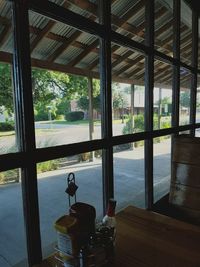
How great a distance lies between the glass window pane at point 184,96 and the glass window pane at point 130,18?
2.36 feet

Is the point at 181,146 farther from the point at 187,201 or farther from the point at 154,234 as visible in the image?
the point at 154,234

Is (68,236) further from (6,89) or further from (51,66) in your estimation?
(51,66)

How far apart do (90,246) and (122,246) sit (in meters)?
0.21

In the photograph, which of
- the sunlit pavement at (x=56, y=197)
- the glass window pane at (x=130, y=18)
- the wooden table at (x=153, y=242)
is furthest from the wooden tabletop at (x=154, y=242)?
Answer: the glass window pane at (x=130, y=18)

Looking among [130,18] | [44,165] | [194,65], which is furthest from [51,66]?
[194,65]

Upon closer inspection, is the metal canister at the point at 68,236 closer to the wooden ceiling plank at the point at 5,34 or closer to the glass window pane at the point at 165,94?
the wooden ceiling plank at the point at 5,34

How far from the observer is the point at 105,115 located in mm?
1245

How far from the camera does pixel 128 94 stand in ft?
6.81

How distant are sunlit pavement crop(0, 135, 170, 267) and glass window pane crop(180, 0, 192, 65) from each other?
0.94 m

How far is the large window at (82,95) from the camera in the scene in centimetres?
85

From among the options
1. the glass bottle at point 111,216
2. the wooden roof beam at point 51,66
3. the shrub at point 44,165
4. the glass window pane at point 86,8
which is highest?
the glass window pane at point 86,8

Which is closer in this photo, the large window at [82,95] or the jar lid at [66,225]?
the jar lid at [66,225]

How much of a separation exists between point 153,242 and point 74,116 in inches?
37.0

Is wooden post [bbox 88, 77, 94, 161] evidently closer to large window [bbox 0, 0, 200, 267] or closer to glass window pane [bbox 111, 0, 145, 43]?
large window [bbox 0, 0, 200, 267]
